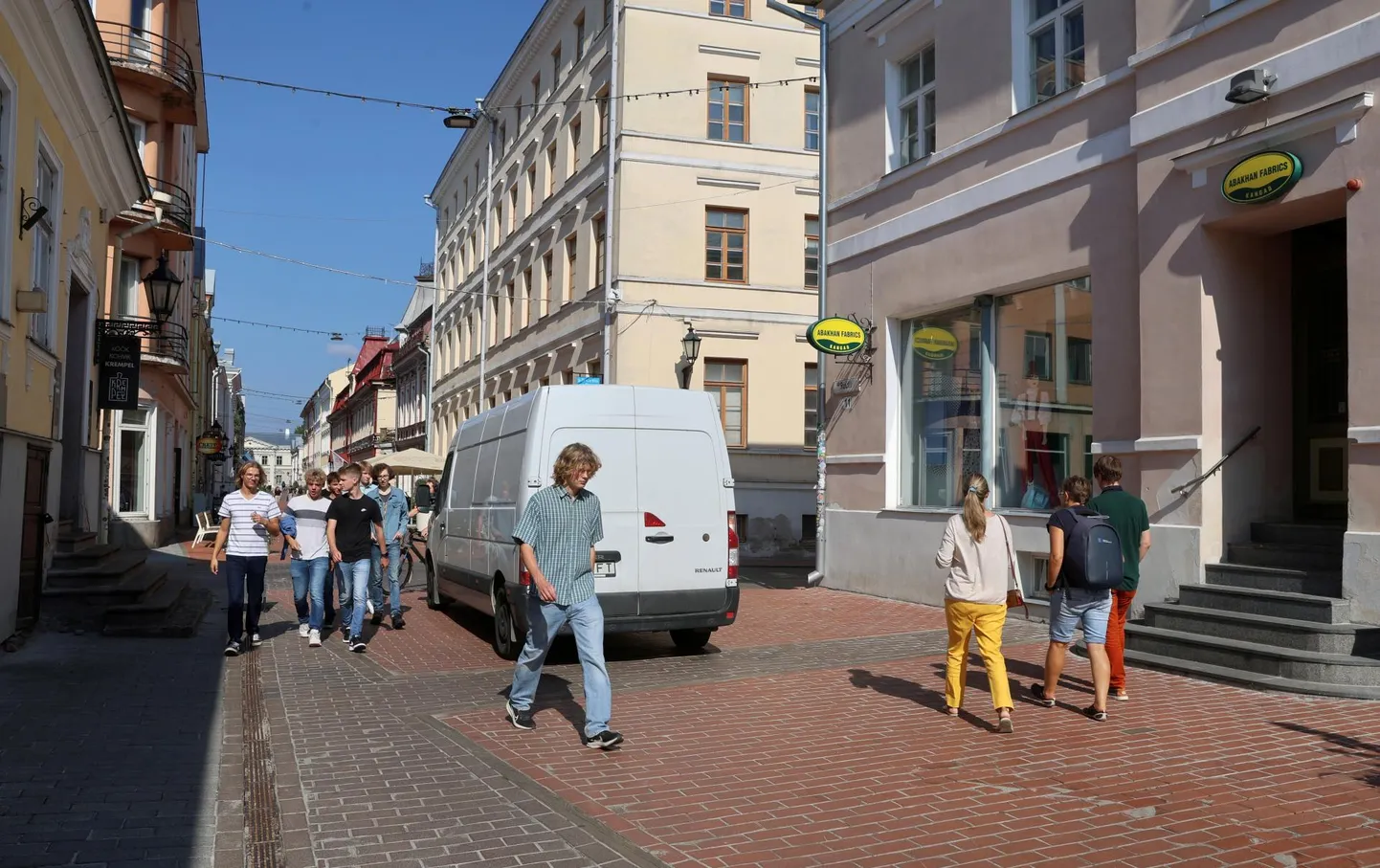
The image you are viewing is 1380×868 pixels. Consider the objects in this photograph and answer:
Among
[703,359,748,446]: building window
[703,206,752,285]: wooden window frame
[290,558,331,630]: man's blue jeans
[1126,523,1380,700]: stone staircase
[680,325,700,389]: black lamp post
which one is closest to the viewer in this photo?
[1126,523,1380,700]: stone staircase

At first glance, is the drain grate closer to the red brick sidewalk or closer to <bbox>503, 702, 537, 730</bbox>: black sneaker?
the red brick sidewalk

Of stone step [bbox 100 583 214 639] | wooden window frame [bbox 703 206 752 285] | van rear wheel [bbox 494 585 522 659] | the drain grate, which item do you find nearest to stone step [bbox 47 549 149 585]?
stone step [bbox 100 583 214 639]

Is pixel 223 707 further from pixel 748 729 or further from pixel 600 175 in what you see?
pixel 600 175

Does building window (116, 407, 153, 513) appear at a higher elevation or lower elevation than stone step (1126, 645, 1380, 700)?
higher

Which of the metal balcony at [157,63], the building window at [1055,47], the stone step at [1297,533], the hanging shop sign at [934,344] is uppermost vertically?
the metal balcony at [157,63]

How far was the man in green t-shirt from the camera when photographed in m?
7.59

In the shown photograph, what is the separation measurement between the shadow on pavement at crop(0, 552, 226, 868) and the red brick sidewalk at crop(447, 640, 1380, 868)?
1707 millimetres

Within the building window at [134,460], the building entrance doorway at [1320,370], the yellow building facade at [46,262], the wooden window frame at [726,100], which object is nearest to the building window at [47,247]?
the yellow building facade at [46,262]

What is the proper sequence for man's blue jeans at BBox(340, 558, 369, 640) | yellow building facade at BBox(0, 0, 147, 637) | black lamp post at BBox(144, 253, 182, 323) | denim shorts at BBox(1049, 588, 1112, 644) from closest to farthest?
denim shorts at BBox(1049, 588, 1112, 644)
yellow building facade at BBox(0, 0, 147, 637)
man's blue jeans at BBox(340, 558, 369, 640)
black lamp post at BBox(144, 253, 182, 323)

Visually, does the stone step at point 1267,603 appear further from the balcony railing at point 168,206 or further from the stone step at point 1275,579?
the balcony railing at point 168,206

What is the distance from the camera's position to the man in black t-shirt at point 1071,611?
7155 millimetres

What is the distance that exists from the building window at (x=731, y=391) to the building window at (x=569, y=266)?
204 inches

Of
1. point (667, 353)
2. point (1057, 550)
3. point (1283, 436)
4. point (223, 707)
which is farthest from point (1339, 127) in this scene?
point (667, 353)

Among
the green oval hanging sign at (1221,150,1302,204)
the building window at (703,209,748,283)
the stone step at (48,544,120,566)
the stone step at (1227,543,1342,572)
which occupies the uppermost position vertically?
the building window at (703,209,748,283)
